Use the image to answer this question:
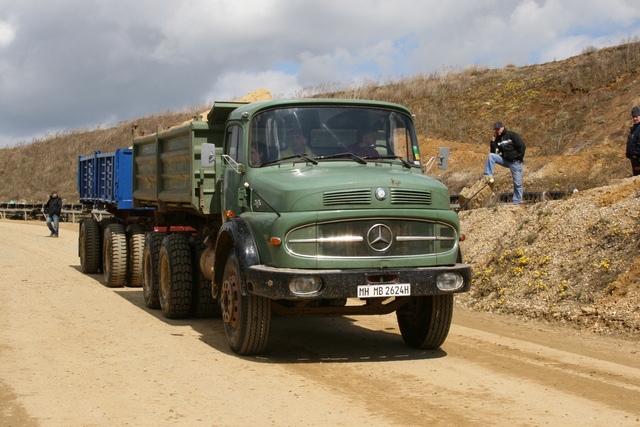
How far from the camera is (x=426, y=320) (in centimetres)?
802

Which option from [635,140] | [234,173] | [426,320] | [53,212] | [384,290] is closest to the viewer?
[384,290]

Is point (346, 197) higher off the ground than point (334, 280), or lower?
higher

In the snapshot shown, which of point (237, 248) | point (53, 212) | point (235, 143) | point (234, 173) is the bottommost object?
point (237, 248)

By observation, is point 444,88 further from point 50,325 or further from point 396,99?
point 50,325

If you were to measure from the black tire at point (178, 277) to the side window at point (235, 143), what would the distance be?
6.27 feet

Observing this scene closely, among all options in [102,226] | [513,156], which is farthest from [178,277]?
[513,156]

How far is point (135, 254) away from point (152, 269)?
2979 mm

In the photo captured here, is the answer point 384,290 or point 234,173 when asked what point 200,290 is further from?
point 384,290

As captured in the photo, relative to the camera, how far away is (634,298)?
372 inches

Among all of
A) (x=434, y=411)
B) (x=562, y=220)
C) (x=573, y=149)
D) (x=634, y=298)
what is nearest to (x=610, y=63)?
(x=573, y=149)

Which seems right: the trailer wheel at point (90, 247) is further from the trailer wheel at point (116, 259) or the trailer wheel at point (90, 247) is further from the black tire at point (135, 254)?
the black tire at point (135, 254)

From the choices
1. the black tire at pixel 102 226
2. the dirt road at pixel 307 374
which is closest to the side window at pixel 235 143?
the dirt road at pixel 307 374

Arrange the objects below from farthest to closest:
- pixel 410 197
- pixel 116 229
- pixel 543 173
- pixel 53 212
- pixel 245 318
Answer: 1. pixel 53 212
2. pixel 543 173
3. pixel 116 229
4. pixel 245 318
5. pixel 410 197

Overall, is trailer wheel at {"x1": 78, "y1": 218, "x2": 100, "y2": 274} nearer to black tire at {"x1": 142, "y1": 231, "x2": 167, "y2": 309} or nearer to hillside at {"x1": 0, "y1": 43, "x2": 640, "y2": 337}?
hillside at {"x1": 0, "y1": 43, "x2": 640, "y2": 337}
